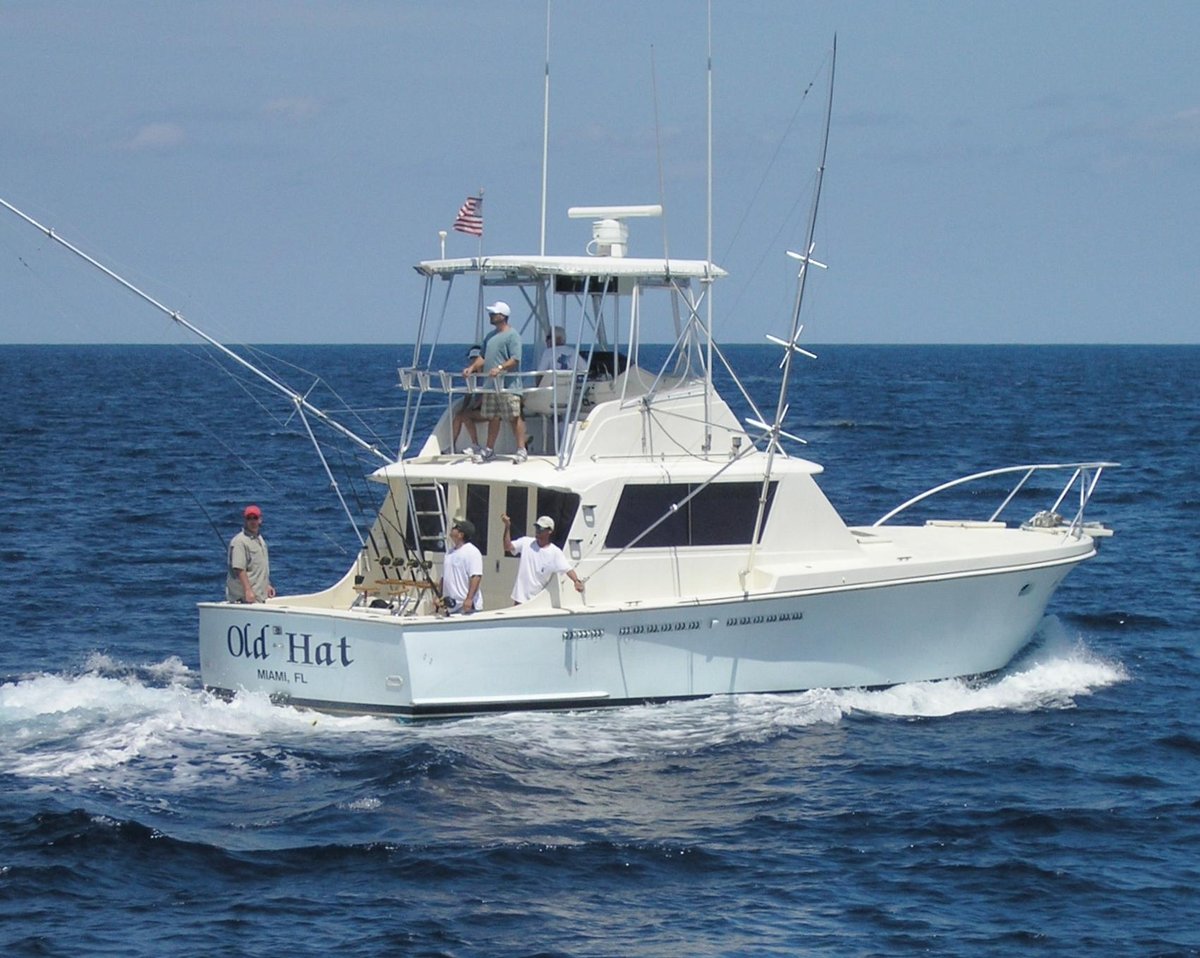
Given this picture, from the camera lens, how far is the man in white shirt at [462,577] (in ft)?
55.3

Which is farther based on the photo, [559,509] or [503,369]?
[503,369]

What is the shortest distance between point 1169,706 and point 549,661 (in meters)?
6.71

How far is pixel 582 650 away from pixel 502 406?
267 cm

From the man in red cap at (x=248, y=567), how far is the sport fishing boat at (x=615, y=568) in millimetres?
244

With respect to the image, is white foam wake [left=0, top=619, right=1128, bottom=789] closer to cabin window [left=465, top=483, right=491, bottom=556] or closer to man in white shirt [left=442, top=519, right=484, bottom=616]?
man in white shirt [left=442, top=519, right=484, bottom=616]

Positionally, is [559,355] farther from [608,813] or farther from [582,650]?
[608,813]

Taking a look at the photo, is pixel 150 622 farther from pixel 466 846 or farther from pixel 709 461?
pixel 466 846

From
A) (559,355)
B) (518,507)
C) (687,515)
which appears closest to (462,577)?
(518,507)

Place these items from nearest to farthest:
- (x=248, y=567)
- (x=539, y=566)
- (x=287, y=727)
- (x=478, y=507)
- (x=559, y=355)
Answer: (x=287, y=727) → (x=539, y=566) → (x=248, y=567) → (x=478, y=507) → (x=559, y=355)

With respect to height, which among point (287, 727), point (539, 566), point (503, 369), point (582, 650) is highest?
point (503, 369)

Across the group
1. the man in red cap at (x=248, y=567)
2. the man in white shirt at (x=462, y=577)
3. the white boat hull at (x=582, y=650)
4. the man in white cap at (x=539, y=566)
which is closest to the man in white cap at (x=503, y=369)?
the man in white cap at (x=539, y=566)

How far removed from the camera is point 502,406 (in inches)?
704
